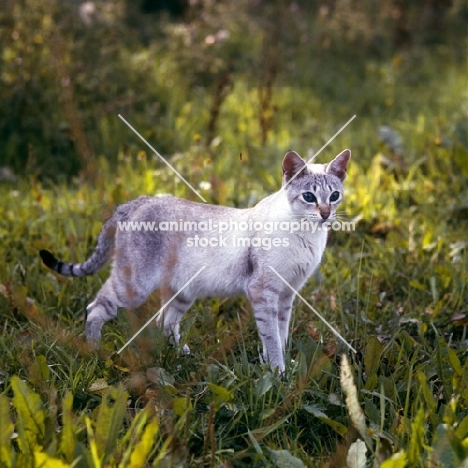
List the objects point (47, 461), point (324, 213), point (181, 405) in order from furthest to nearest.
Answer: point (324, 213), point (181, 405), point (47, 461)

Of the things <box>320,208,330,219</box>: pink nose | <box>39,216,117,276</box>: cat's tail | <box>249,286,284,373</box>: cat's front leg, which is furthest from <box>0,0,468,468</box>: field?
<box>320,208,330,219</box>: pink nose

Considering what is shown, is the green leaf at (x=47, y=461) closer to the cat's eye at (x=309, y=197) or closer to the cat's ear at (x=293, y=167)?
the cat's eye at (x=309, y=197)

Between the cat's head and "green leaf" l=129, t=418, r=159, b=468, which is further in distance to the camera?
the cat's head

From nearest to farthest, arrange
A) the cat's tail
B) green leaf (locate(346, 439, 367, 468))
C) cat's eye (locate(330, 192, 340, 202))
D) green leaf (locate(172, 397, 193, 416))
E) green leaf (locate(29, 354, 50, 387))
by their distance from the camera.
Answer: green leaf (locate(346, 439, 367, 468))
green leaf (locate(172, 397, 193, 416))
green leaf (locate(29, 354, 50, 387))
cat's eye (locate(330, 192, 340, 202))
the cat's tail

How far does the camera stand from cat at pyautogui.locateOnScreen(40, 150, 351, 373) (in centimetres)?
342

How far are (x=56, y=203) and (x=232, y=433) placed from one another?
8.93 feet

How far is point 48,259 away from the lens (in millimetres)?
3580

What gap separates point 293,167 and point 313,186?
159mm

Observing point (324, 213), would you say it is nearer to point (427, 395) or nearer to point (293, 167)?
point (293, 167)

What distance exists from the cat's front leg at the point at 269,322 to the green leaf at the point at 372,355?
40cm

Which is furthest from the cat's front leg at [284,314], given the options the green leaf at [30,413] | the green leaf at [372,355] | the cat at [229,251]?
the green leaf at [30,413]

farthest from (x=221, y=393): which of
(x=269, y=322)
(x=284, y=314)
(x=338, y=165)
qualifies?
(x=338, y=165)

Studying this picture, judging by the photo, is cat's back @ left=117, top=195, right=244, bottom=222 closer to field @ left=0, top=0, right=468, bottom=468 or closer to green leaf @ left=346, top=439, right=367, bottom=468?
field @ left=0, top=0, right=468, bottom=468

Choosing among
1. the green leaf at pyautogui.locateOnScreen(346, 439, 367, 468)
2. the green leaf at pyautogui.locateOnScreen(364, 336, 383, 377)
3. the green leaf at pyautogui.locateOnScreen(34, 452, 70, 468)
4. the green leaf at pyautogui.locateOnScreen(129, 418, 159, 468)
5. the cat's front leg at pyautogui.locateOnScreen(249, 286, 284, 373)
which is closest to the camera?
the green leaf at pyautogui.locateOnScreen(34, 452, 70, 468)
